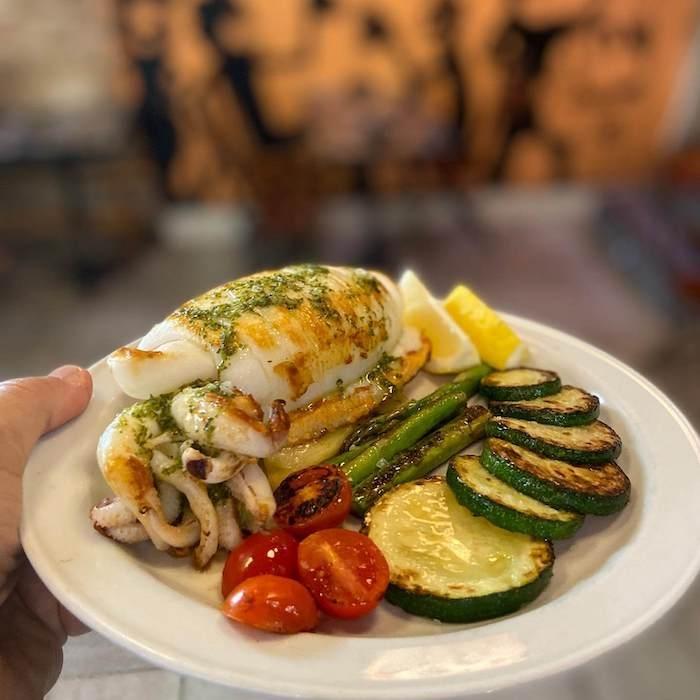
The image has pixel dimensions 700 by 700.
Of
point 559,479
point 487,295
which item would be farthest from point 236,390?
point 487,295

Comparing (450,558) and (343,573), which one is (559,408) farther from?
(343,573)

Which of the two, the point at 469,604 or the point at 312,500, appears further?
the point at 312,500

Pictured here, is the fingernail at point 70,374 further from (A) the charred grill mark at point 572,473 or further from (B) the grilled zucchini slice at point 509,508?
(A) the charred grill mark at point 572,473

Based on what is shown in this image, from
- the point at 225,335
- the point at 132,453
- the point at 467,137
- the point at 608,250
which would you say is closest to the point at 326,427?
the point at 225,335

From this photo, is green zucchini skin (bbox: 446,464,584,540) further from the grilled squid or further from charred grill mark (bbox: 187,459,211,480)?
charred grill mark (bbox: 187,459,211,480)

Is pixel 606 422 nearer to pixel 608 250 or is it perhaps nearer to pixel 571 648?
pixel 571 648

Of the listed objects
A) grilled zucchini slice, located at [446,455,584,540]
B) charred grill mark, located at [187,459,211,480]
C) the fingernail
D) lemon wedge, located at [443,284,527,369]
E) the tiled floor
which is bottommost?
the tiled floor

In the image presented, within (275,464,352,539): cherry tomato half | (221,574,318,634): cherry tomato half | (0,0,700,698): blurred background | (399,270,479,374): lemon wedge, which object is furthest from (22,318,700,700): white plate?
(0,0,700,698): blurred background
